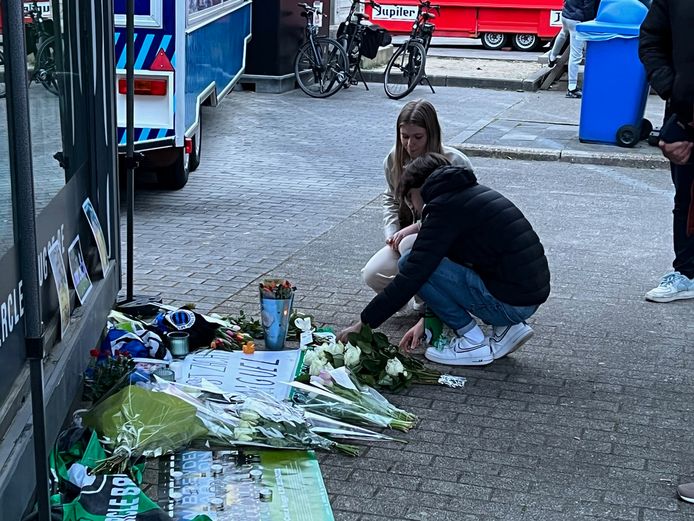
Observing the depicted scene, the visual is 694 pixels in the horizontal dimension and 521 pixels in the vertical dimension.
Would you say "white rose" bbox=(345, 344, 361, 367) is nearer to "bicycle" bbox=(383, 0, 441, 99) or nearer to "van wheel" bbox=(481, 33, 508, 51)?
"bicycle" bbox=(383, 0, 441, 99)

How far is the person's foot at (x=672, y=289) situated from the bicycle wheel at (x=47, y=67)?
11.8 ft

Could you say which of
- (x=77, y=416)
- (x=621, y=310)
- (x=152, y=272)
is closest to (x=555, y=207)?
(x=621, y=310)

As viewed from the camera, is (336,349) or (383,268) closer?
(336,349)

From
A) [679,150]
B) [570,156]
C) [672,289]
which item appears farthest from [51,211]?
[570,156]

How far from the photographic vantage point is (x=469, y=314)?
16.1ft

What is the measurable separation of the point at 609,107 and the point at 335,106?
4043 mm

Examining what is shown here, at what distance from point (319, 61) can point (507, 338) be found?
10.2 metres

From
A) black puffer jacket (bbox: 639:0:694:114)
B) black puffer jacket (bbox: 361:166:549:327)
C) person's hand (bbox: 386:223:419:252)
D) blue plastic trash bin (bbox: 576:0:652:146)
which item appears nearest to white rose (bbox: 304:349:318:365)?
black puffer jacket (bbox: 361:166:549:327)

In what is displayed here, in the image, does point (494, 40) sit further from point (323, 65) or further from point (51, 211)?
point (51, 211)

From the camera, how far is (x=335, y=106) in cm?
1382

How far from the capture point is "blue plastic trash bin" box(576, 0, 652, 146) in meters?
10.8

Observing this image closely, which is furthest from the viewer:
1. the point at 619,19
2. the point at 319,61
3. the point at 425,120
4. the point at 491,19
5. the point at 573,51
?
the point at 491,19

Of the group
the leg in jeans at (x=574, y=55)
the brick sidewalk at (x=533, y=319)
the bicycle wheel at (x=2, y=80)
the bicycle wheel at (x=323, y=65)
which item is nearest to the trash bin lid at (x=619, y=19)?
the brick sidewalk at (x=533, y=319)

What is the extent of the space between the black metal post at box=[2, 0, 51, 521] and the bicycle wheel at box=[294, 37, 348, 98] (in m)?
12.2
